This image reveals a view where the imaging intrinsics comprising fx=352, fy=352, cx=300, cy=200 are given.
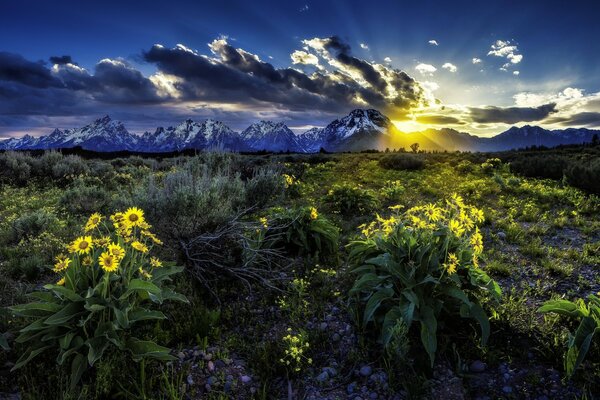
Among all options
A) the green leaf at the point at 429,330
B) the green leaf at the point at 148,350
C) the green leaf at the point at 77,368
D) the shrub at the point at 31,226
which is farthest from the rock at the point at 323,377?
the shrub at the point at 31,226

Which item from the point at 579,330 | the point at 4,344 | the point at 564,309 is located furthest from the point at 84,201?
the point at 579,330

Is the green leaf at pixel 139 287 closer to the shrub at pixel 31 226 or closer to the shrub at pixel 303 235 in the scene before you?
the shrub at pixel 303 235

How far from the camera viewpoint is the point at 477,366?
3.41 metres

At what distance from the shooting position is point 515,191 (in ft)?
38.2

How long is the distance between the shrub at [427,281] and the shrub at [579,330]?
62 cm

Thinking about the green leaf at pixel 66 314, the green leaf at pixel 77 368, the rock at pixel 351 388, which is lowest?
the rock at pixel 351 388

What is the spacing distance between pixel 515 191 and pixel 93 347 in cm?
1248

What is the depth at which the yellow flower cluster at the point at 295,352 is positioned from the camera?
138 inches

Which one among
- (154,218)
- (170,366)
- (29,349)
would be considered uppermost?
(154,218)

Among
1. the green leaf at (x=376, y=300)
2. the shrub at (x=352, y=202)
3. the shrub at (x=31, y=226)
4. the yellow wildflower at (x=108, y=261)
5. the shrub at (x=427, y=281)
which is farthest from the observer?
the shrub at (x=352, y=202)

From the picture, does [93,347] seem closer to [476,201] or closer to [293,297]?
[293,297]

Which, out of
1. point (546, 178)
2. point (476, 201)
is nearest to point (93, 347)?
point (476, 201)

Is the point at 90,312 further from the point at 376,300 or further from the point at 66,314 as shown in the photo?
the point at 376,300

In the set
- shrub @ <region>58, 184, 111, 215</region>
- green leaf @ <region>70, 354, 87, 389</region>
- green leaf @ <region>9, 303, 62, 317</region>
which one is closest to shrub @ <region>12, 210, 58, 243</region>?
shrub @ <region>58, 184, 111, 215</region>
